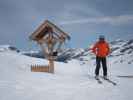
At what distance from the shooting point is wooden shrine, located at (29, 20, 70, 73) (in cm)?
1881

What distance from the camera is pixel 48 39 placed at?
19.4 meters

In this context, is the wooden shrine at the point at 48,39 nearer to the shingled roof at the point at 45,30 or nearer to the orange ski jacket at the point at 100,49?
the shingled roof at the point at 45,30

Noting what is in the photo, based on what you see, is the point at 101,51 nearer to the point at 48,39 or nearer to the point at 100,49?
the point at 100,49

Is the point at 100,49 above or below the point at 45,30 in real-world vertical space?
below

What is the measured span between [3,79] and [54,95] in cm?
380

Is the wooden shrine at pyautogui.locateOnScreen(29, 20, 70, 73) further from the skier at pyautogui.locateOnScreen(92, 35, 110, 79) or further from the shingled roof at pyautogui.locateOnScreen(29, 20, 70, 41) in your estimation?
the skier at pyautogui.locateOnScreen(92, 35, 110, 79)

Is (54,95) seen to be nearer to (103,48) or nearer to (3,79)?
(3,79)

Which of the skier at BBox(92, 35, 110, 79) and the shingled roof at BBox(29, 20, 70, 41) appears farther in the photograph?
the shingled roof at BBox(29, 20, 70, 41)

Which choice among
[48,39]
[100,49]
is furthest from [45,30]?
[100,49]

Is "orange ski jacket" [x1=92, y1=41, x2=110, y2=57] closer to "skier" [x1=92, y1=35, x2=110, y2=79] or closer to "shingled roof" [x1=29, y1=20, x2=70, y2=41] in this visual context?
"skier" [x1=92, y1=35, x2=110, y2=79]

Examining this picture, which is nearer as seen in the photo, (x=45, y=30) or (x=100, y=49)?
(x=100, y=49)

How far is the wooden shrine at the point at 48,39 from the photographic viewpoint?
18.8 meters

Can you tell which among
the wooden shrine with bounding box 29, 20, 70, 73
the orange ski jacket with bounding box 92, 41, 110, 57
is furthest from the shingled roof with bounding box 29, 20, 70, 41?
the orange ski jacket with bounding box 92, 41, 110, 57

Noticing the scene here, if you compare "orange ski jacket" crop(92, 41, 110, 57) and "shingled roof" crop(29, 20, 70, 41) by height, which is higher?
"shingled roof" crop(29, 20, 70, 41)
